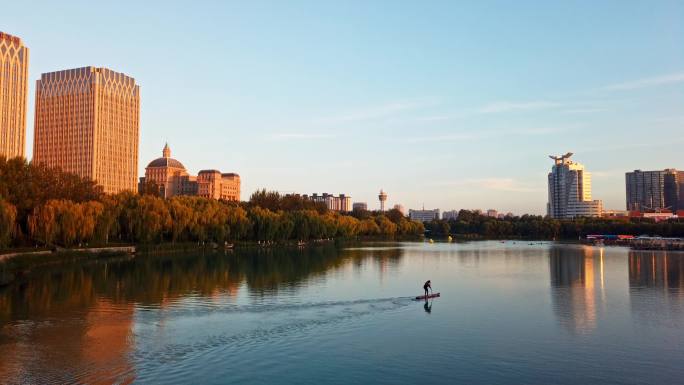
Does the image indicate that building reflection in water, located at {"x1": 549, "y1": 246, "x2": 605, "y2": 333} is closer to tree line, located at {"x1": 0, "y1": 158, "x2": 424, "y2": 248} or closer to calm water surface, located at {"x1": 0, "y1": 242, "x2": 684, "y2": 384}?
calm water surface, located at {"x1": 0, "y1": 242, "x2": 684, "y2": 384}

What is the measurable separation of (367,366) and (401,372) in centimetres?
130

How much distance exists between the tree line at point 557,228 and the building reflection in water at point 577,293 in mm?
85113

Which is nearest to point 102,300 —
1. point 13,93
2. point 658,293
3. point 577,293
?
point 577,293

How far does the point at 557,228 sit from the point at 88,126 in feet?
453

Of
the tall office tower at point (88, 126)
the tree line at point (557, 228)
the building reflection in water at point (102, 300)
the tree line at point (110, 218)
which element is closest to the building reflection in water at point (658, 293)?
the building reflection in water at point (102, 300)

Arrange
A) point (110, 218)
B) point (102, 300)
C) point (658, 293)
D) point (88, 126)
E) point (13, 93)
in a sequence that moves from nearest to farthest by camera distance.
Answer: point (102, 300), point (658, 293), point (110, 218), point (13, 93), point (88, 126)

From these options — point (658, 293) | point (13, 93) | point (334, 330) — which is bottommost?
point (334, 330)

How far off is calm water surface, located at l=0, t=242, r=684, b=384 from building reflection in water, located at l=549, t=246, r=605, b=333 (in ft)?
0.53

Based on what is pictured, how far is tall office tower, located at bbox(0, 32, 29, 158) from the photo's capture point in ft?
467

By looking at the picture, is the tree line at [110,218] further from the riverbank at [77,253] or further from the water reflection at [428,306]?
the water reflection at [428,306]

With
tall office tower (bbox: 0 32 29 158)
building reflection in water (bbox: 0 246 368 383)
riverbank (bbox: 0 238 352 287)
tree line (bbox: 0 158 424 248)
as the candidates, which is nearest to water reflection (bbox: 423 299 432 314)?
building reflection in water (bbox: 0 246 368 383)

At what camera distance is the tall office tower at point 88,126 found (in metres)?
169

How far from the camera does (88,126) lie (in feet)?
554

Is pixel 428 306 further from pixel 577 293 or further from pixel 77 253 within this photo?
pixel 77 253
